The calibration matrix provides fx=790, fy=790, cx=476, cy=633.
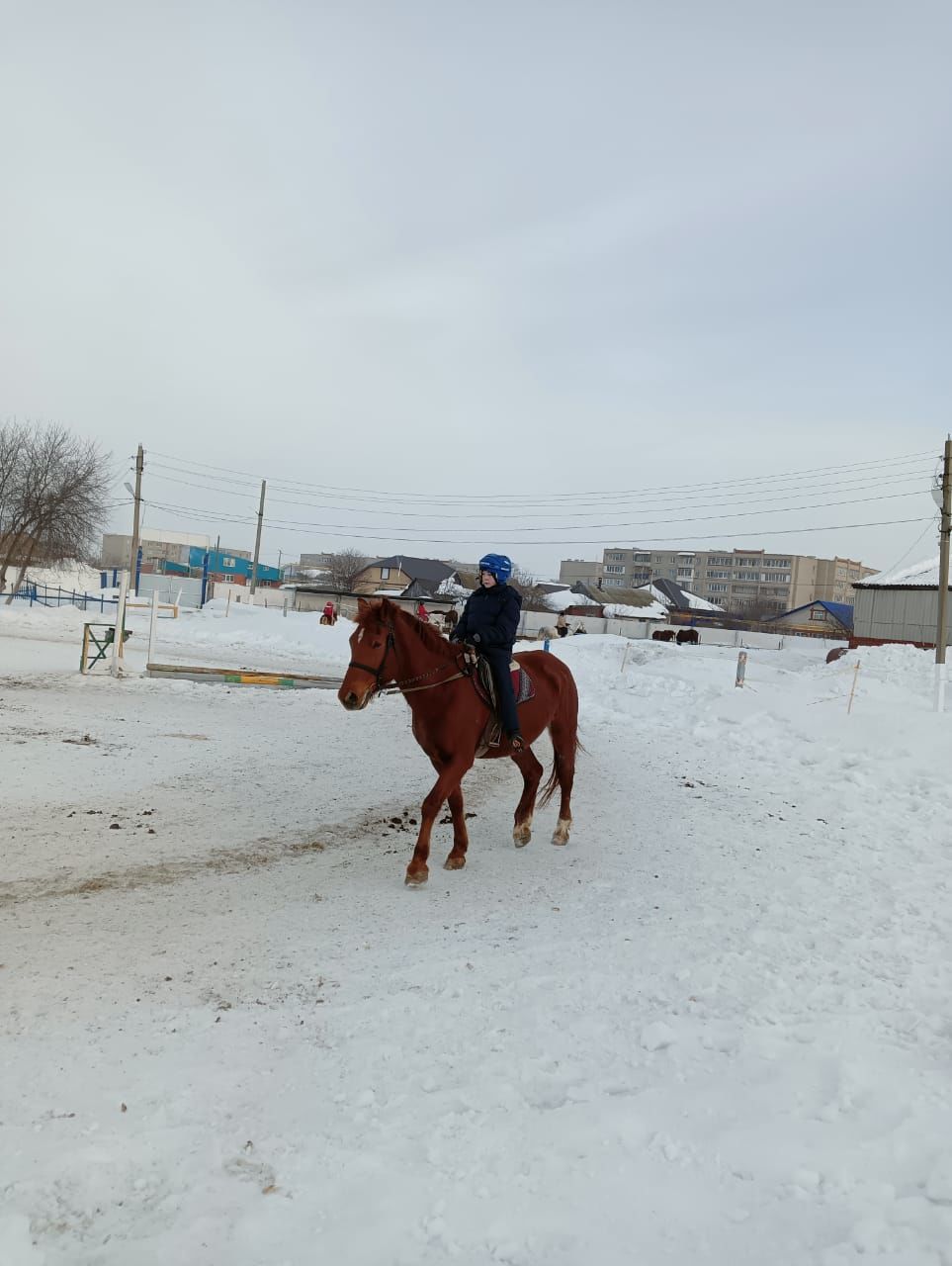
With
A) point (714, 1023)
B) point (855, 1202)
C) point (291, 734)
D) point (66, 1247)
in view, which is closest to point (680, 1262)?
point (855, 1202)

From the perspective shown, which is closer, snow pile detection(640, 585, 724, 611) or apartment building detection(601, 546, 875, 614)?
snow pile detection(640, 585, 724, 611)

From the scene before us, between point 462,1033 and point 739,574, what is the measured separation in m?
156

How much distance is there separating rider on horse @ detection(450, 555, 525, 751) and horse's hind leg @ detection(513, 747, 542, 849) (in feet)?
1.22

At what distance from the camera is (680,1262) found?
238 centimetres

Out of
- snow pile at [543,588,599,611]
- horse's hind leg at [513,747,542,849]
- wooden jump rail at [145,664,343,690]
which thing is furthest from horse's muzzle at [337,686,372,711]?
snow pile at [543,588,599,611]

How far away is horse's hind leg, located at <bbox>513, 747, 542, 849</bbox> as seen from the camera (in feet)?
23.0

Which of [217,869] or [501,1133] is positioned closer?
[501,1133]

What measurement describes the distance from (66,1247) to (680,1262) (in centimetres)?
184

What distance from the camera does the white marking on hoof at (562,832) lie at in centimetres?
713

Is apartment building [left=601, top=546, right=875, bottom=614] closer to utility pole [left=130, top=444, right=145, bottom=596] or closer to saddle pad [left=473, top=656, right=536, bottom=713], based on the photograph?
utility pole [left=130, top=444, right=145, bottom=596]

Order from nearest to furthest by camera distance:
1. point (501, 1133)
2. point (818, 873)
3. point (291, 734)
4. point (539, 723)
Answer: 1. point (501, 1133)
2. point (818, 873)
3. point (539, 723)
4. point (291, 734)

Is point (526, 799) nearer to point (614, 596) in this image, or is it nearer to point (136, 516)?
point (136, 516)

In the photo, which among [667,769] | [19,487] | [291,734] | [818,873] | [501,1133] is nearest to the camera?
[501,1133]

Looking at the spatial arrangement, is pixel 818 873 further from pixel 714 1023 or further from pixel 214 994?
pixel 214 994
